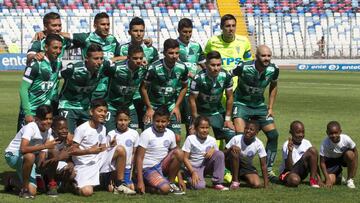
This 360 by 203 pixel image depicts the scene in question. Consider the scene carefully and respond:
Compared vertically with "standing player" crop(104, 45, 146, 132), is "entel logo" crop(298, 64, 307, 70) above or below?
below

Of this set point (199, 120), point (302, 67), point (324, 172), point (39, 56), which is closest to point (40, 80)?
point (39, 56)

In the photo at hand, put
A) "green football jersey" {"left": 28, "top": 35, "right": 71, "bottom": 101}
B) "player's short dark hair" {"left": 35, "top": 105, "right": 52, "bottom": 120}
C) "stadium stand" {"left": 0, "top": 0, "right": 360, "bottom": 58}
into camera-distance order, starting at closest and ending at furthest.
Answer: "player's short dark hair" {"left": 35, "top": 105, "right": 52, "bottom": 120}, "green football jersey" {"left": 28, "top": 35, "right": 71, "bottom": 101}, "stadium stand" {"left": 0, "top": 0, "right": 360, "bottom": 58}

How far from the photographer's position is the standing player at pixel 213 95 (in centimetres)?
963

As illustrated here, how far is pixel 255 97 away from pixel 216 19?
119 ft

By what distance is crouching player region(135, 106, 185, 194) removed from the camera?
27.9ft

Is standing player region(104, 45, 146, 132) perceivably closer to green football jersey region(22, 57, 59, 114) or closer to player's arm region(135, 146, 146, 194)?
green football jersey region(22, 57, 59, 114)

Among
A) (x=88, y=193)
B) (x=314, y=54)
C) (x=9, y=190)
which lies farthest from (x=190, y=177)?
(x=314, y=54)

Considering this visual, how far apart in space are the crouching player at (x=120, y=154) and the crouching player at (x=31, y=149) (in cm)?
70

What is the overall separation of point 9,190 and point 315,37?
130ft

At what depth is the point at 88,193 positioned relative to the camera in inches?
324

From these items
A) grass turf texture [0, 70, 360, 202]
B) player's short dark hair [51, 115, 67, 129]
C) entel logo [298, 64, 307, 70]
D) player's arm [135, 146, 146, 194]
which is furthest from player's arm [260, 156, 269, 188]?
entel logo [298, 64, 307, 70]

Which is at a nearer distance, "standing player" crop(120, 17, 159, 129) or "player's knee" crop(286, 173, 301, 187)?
"player's knee" crop(286, 173, 301, 187)

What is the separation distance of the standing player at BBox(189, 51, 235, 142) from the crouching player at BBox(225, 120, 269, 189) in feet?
2.17

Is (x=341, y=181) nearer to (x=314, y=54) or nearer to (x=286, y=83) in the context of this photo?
(x=286, y=83)
